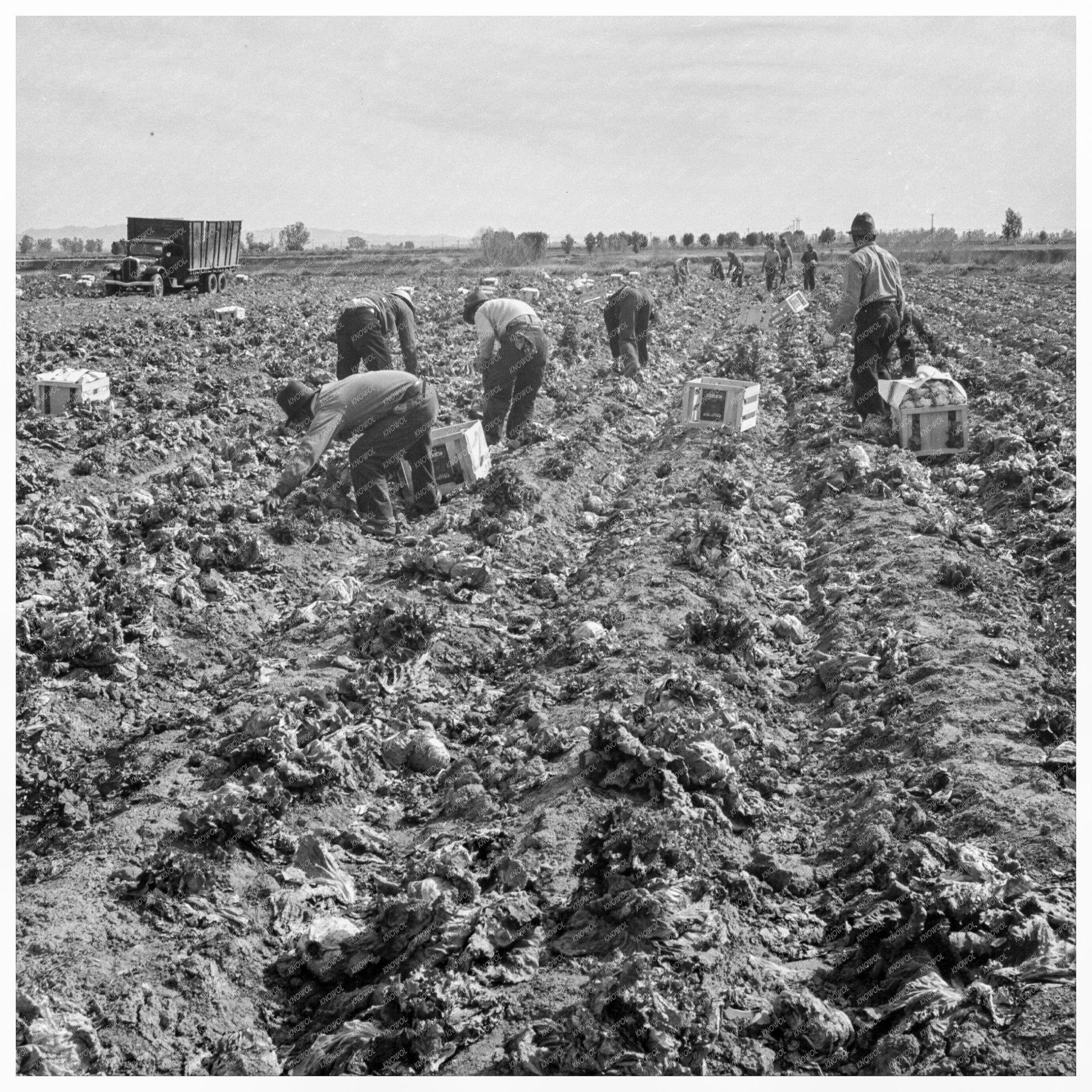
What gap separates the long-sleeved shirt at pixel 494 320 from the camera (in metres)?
11.1

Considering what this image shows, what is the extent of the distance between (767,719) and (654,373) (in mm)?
11309

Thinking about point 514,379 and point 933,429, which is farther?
point 514,379

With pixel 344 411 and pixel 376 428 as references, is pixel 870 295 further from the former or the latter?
pixel 344 411

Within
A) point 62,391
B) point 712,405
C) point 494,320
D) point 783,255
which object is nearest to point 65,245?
point 783,255

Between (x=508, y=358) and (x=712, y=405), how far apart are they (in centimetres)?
245

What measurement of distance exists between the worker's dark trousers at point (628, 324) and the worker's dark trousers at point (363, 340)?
517 centimetres

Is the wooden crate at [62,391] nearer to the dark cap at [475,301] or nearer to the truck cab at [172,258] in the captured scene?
the dark cap at [475,301]

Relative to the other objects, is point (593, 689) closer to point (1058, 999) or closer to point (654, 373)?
point (1058, 999)

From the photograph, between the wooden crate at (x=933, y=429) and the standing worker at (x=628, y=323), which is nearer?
the wooden crate at (x=933, y=429)

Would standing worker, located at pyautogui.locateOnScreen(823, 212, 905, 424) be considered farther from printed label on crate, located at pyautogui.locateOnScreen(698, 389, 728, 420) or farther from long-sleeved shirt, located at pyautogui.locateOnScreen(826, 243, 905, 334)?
printed label on crate, located at pyautogui.locateOnScreen(698, 389, 728, 420)

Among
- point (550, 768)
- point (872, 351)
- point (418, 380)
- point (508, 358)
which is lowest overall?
point (550, 768)

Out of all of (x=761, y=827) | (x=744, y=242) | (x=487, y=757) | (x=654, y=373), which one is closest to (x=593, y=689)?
Result: (x=487, y=757)

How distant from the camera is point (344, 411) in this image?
815 centimetres

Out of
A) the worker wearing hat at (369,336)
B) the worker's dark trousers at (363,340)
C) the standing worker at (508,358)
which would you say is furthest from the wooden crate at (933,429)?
the worker's dark trousers at (363,340)
